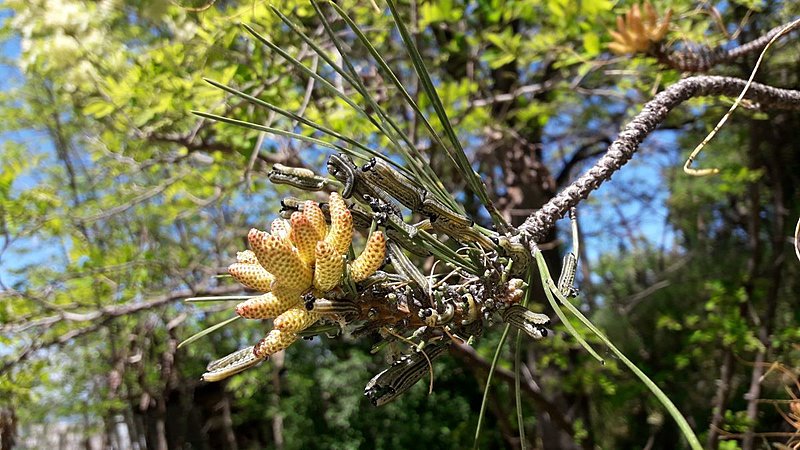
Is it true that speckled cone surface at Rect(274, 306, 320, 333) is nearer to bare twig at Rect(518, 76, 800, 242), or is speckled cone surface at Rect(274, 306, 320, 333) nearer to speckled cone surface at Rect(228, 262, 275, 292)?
speckled cone surface at Rect(228, 262, 275, 292)

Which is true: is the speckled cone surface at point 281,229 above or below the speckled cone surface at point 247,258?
above

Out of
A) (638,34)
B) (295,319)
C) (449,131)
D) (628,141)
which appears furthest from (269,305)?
(638,34)

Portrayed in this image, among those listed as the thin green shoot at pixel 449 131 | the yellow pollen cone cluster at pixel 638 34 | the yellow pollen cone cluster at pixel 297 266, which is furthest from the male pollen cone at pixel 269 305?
the yellow pollen cone cluster at pixel 638 34

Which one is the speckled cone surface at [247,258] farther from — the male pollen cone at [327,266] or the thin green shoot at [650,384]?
the thin green shoot at [650,384]

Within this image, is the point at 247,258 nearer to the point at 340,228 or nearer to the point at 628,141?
the point at 340,228

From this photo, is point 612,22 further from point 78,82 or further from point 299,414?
point 299,414

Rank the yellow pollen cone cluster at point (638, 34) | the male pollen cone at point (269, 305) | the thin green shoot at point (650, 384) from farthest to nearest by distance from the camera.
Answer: the yellow pollen cone cluster at point (638, 34) → the male pollen cone at point (269, 305) → the thin green shoot at point (650, 384)

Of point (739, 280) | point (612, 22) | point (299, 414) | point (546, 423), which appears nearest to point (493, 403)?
A: point (546, 423)
